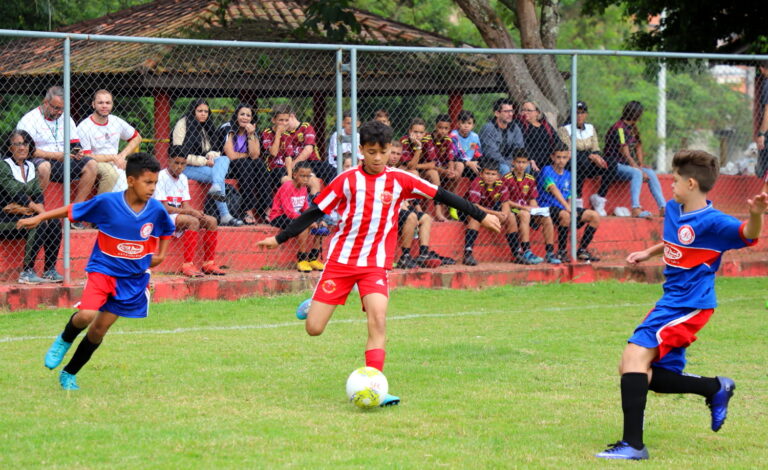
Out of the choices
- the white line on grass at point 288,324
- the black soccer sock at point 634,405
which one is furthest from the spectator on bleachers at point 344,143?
the black soccer sock at point 634,405

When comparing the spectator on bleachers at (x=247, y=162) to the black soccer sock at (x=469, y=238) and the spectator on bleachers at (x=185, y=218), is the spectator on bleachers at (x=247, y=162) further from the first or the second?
the black soccer sock at (x=469, y=238)

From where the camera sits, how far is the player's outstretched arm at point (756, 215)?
17.6 feet

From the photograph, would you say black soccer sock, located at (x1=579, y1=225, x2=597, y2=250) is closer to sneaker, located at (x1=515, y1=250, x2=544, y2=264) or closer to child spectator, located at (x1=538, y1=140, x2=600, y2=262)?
child spectator, located at (x1=538, y1=140, x2=600, y2=262)

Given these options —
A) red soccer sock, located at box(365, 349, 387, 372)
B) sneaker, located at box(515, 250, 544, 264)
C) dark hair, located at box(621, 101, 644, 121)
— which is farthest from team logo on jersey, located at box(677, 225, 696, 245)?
dark hair, located at box(621, 101, 644, 121)

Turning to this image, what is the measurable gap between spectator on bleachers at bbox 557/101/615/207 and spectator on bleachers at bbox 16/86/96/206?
587cm

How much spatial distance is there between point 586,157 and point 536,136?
0.83 meters

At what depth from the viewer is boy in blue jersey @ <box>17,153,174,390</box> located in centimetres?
724

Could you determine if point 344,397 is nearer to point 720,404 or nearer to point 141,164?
point 141,164

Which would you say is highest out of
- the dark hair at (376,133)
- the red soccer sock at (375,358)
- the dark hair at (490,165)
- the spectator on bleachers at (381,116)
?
the spectator on bleachers at (381,116)

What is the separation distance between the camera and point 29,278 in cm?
1089

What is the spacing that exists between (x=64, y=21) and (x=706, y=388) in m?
17.7

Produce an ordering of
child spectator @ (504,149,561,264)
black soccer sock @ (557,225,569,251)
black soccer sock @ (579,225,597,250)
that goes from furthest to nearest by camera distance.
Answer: black soccer sock @ (579,225,597,250) → black soccer sock @ (557,225,569,251) → child spectator @ (504,149,561,264)

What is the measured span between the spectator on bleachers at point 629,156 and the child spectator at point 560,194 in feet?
3.17

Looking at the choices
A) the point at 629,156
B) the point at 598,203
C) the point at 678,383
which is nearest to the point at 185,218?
the point at 598,203
